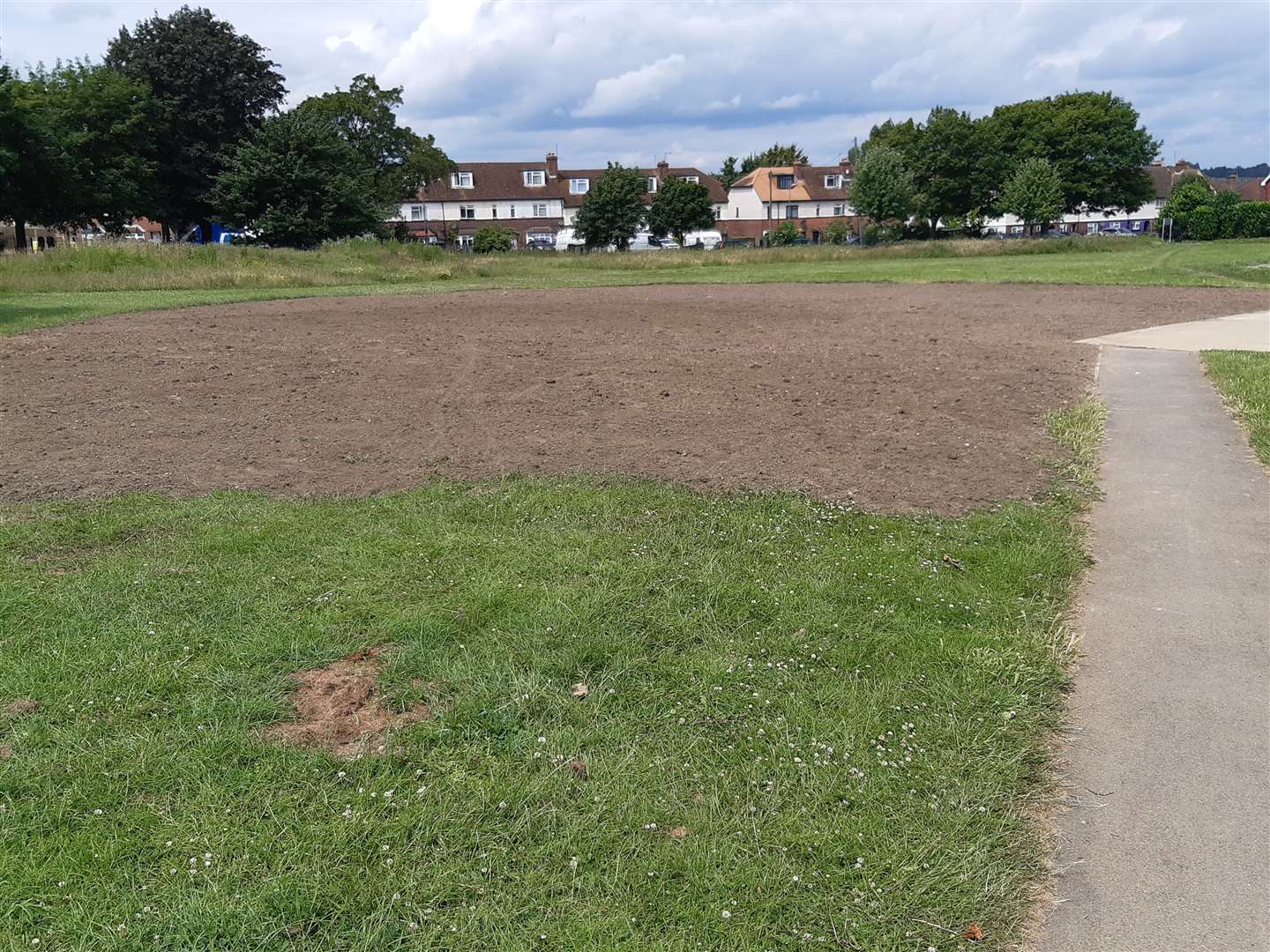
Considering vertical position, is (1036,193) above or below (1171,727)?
above

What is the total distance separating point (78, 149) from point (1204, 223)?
73980 mm

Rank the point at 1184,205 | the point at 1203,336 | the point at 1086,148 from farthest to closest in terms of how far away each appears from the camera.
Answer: the point at 1086,148
the point at 1184,205
the point at 1203,336

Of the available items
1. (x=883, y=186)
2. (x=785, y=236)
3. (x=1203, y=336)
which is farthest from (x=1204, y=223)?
(x=1203, y=336)

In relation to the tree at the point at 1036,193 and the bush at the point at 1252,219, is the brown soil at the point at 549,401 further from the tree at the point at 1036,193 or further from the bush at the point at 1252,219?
the tree at the point at 1036,193

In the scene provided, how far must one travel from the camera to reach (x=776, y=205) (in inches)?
4141

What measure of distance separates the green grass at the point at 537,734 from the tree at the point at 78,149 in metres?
43.9

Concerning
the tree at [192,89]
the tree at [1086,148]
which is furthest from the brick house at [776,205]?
the tree at [192,89]

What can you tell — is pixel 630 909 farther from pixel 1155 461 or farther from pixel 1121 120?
pixel 1121 120

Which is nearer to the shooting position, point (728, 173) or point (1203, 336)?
point (1203, 336)

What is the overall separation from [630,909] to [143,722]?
7.12 ft

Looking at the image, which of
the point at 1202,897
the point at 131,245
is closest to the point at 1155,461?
the point at 1202,897

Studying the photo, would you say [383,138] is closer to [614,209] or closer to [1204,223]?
[614,209]

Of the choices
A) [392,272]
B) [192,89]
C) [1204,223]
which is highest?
[192,89]

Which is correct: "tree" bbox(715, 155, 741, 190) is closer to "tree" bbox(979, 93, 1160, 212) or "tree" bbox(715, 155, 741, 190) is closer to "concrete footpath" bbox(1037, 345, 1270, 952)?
"tree" bbox(979, 93, 1160, 212)
